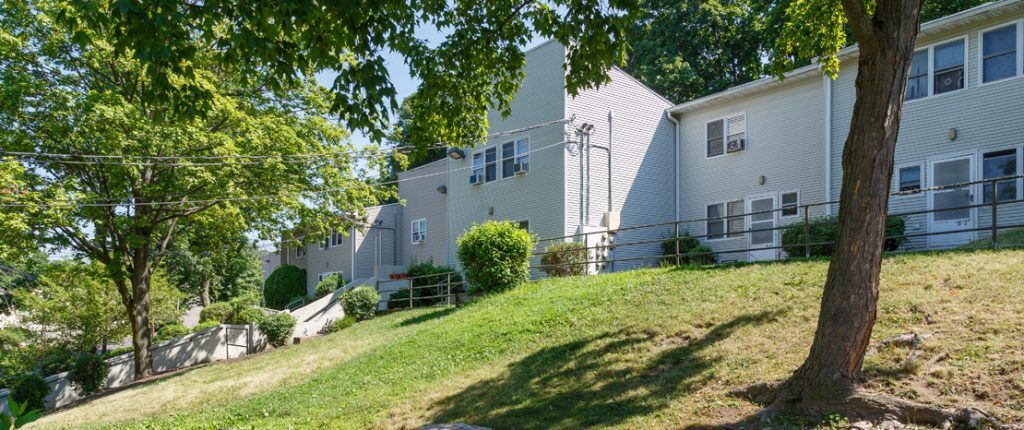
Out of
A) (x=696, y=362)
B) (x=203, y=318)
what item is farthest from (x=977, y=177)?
(x=203, y=318)

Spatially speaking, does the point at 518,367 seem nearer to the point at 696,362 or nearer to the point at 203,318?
the point at 696,362

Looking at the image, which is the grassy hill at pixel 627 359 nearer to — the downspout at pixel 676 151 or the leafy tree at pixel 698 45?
the downspout at pixel 676 151

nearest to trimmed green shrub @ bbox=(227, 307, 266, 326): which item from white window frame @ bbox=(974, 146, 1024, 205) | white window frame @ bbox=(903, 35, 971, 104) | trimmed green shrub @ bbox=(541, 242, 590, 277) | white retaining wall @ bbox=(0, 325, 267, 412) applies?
white retaining wall @ bbox=(0, 325, 267, 412)

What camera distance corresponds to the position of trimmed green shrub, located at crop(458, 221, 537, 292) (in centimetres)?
1778

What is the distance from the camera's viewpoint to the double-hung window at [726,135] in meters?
21.4

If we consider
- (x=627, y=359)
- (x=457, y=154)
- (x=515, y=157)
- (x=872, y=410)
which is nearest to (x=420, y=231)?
(x=457, y=154)

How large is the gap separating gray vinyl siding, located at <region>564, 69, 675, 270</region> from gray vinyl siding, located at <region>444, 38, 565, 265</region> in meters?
0.46

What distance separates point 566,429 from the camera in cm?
766

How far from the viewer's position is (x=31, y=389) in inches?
738

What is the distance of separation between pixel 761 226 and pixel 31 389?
2094cm

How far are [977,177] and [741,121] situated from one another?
6887 millimetres

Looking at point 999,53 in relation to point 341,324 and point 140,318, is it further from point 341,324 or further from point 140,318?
point 140,318

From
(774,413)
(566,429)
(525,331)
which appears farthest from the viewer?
(525,331)

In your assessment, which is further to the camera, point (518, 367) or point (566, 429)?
point (518, 367)
